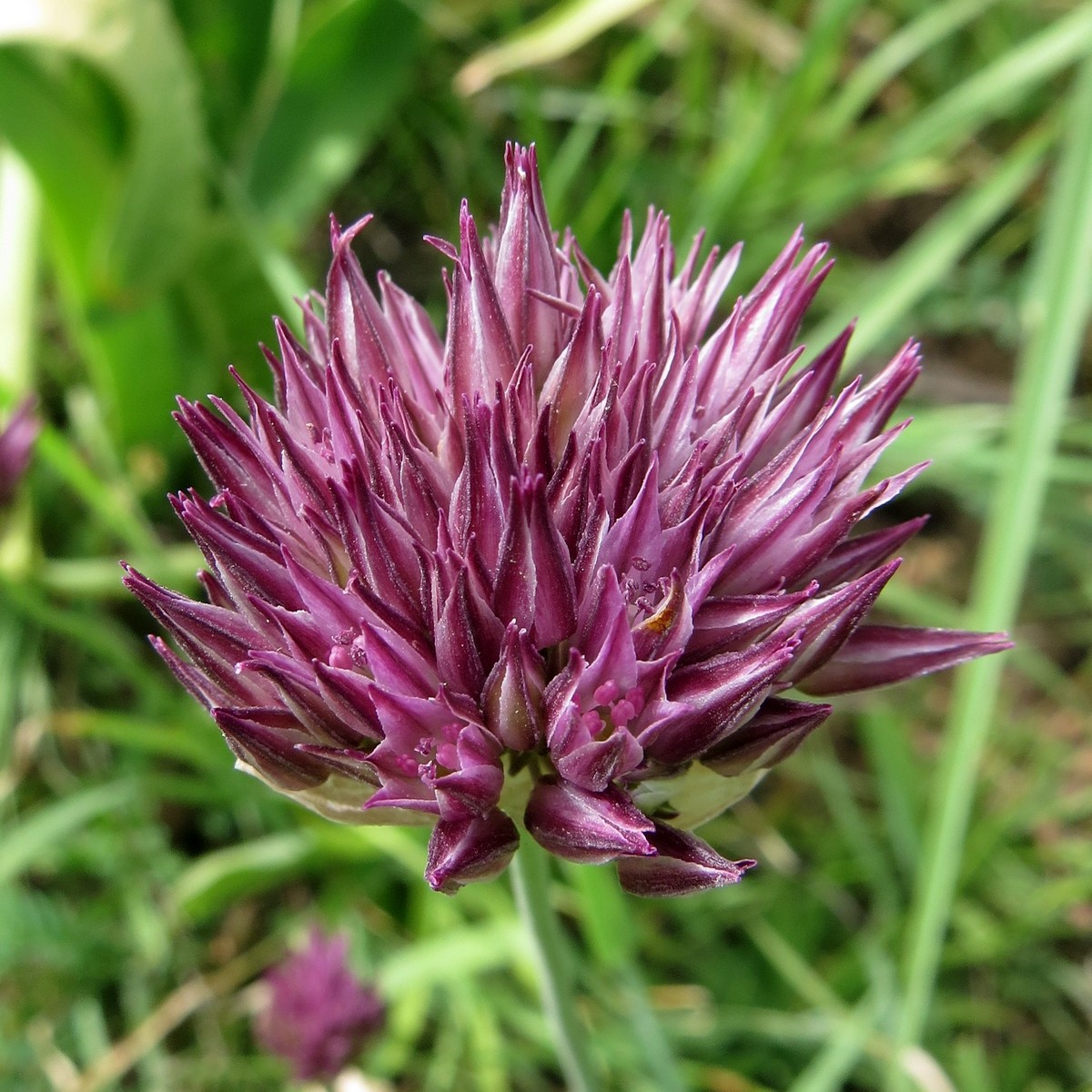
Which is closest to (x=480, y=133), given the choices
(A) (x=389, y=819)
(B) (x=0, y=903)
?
(B) (x=0, y=903)

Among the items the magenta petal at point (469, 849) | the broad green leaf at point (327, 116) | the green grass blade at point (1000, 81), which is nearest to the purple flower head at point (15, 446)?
the broad green leaf at point (327, 116)

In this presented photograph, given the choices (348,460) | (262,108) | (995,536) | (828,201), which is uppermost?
(262,108)

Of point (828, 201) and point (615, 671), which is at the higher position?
point (615, 671)

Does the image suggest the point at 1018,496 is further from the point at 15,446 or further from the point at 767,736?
the point at 15,446

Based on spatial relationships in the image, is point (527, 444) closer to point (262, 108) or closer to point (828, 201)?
point (828, 201)

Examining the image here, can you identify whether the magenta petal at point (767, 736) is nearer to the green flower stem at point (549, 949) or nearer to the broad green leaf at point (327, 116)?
the green flower stem at point (549, 949)

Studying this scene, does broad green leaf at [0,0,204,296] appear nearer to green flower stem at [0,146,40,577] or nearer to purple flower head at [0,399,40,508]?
green flower stem at [0,146,40,577]

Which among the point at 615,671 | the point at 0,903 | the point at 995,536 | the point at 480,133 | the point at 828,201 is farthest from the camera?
the point at 480,133
